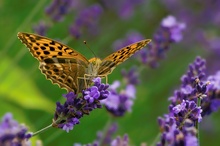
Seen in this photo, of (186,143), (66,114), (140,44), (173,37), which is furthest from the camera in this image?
(173,37)

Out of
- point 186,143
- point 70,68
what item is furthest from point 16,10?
point 186,143

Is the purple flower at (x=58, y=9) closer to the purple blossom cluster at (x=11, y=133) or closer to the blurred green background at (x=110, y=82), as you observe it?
the blurred green background at (x=110, y=82)

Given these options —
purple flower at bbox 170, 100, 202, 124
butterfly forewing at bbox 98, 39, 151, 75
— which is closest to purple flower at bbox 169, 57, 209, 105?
purple flower at bbox 170, 100, 202, 124

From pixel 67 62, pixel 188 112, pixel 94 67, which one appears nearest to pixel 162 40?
pixel 94 67

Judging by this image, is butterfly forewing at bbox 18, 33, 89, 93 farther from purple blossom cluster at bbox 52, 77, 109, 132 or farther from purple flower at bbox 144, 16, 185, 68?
purple flower at bbox 144, 16, 185, 68

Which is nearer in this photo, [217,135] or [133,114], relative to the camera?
[133,114]

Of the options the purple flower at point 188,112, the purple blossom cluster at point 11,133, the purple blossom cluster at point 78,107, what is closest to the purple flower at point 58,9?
the purple blossom cluster at point 78,107

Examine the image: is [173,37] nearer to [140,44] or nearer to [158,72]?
[140,44]
